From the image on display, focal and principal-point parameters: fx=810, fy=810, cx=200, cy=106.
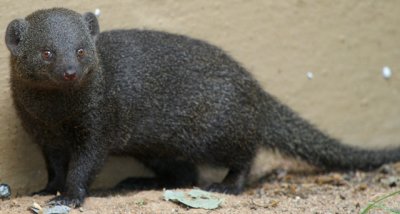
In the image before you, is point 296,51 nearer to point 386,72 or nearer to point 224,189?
point 386,72

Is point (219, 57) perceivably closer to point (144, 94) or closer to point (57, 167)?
point (144, 94)

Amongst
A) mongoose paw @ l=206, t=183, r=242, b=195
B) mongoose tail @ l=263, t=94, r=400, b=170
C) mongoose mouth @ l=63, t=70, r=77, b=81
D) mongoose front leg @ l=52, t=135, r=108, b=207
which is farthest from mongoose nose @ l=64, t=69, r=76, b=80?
mongoose tail @ l=263, t=94, r=400, b=170

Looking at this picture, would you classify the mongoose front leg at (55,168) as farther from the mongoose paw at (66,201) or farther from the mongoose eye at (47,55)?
the mongoose eye at (47,55)

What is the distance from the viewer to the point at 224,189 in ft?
16.1

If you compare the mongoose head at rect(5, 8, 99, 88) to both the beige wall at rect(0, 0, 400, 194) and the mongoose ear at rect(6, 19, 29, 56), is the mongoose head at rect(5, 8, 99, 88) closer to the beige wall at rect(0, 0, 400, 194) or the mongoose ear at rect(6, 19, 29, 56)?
the mongoose ear at rect(6, 19, 29, 56)

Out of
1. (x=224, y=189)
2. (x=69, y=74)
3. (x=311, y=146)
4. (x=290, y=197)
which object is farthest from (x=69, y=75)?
(x=311, y=146)

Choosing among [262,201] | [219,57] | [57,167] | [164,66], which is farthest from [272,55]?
[57,167]

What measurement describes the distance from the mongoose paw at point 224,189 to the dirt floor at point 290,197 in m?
0.07

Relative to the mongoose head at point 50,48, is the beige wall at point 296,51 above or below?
above

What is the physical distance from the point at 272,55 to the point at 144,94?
1092 millimetres

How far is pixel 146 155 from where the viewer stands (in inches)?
194

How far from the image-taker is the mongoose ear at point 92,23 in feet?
14.2

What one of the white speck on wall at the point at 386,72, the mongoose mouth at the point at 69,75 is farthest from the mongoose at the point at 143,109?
the white speck on wall at the point at 386,72

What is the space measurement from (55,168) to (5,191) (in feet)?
1.05
